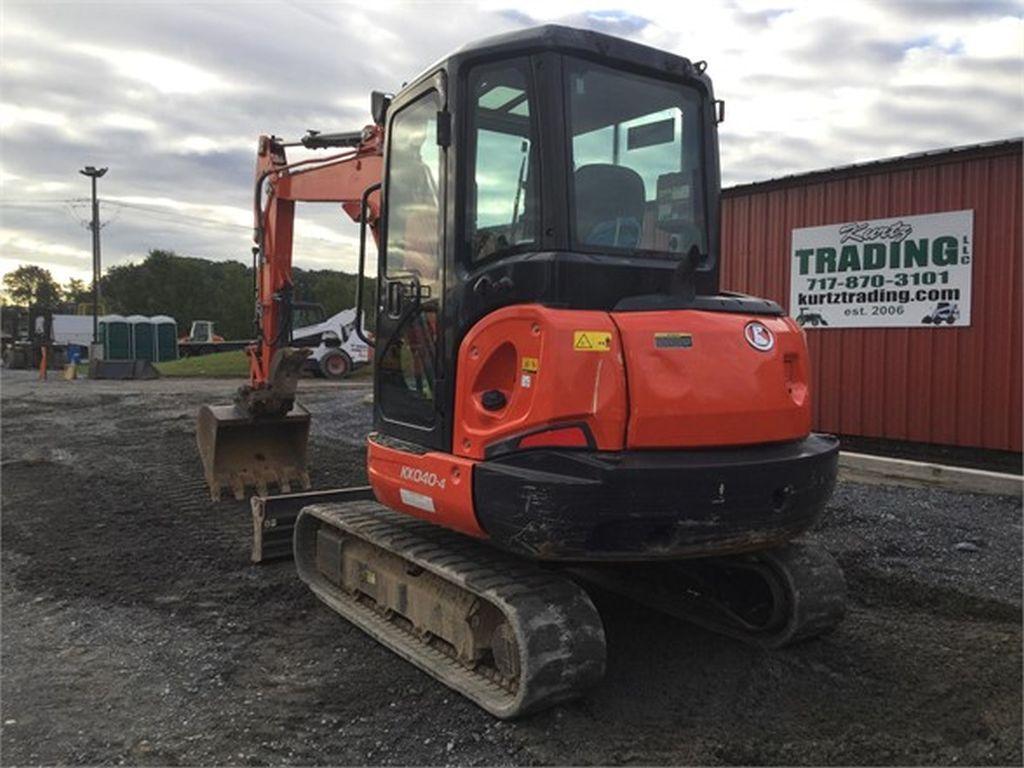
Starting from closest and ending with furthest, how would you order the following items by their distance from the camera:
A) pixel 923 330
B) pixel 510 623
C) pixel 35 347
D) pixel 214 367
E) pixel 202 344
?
pixel 510 623 → pixel 923 330 → pixel 214 367 → pixel 35 347 → pixel 202 344

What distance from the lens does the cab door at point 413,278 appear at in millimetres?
3979

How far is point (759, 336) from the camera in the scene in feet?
12.1

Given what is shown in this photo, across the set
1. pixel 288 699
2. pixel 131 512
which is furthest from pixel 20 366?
pixel 288 699

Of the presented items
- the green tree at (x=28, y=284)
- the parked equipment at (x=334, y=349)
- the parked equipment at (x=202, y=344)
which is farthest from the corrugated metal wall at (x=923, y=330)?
the green tree at (x=28, y=284)

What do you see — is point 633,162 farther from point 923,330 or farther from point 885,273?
point 885,273

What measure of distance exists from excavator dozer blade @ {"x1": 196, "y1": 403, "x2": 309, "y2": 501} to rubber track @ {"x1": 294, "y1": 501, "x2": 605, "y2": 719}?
140 inches

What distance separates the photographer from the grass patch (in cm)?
2899

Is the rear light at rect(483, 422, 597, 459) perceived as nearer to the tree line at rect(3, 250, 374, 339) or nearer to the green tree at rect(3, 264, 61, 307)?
the tree line at rect(3, 250, 374, 339)

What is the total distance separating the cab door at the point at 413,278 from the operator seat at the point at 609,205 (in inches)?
26.6

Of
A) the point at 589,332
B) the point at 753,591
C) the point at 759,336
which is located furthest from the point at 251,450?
the point at 759,336

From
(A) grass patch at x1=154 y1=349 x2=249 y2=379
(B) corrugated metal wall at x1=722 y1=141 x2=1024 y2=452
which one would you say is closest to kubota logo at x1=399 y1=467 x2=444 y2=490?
(B) corrugated metal wall at x1=722 y1=141 x2=1024 y2=452

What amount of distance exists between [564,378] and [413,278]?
1261 mm

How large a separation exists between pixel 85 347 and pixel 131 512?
41.4m

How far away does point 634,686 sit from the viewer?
395 cm
